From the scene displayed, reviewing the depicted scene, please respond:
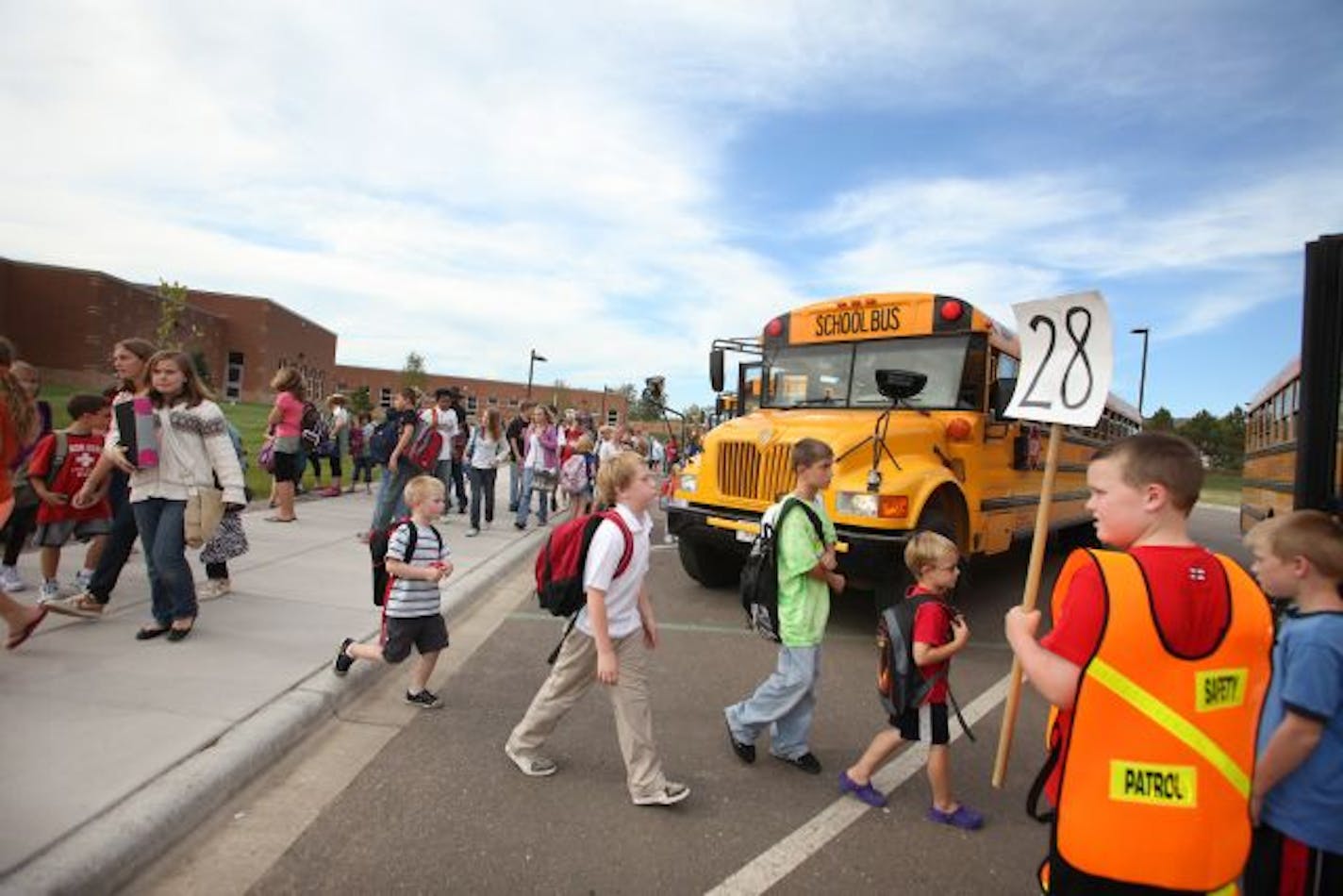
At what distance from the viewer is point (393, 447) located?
7.93m

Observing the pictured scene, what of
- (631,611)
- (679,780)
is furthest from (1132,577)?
(679,780)

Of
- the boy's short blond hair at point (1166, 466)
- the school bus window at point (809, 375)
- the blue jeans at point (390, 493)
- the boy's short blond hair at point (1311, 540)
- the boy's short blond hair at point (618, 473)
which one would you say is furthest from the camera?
the blue jeans at point (390, 493)

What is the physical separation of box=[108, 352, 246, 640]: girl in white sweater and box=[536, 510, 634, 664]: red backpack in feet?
7.80

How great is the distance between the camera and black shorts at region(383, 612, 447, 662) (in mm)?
3730

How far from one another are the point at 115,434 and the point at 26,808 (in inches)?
95.5

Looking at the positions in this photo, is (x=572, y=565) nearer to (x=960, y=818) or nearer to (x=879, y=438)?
(x=960, y=818)

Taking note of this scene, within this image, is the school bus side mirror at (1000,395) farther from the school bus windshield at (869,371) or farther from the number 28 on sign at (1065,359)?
the number 28 on sign at (1065,359)

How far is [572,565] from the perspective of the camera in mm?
3053

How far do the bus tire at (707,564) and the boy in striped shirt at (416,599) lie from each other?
334cm

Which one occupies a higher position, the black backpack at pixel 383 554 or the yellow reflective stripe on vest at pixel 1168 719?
the yellow reflective stripe on vest at pixel 1168 719

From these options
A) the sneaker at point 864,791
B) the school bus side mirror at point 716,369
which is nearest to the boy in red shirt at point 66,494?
the sneaker at point 864,791

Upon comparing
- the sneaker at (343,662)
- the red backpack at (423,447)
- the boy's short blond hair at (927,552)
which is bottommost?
the sneaker at (343,662)

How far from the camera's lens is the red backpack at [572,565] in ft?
10.0

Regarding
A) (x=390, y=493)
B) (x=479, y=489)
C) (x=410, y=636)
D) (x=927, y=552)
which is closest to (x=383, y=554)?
(x=410, y=636)
